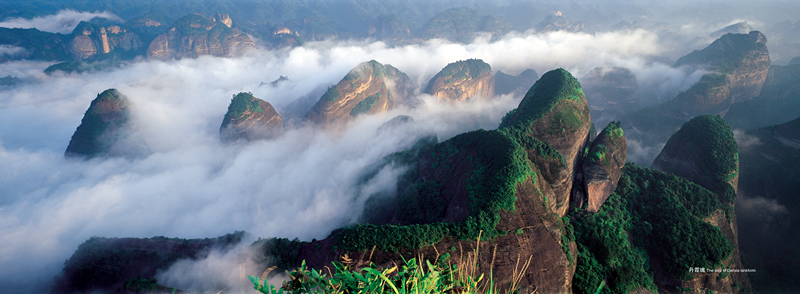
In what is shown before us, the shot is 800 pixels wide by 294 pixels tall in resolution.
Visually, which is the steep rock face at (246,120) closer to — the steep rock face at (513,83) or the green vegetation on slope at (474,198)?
the green vegetation on slope at (474,198)

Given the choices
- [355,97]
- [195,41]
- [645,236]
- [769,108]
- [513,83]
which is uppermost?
[195,41]

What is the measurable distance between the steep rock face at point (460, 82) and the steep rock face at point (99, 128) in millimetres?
81794

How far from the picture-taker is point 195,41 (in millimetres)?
132250

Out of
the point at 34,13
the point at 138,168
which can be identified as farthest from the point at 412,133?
the point at 34,13

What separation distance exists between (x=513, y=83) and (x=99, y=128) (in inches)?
4994

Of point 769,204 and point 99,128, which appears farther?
point 99,128

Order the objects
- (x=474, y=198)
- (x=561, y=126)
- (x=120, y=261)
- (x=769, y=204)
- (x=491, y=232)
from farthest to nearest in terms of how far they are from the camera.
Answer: (x=769, y=204) → (x=561, y=126) → (x=474, y=198) → (x=120, y=261) → (x=491, y=232)

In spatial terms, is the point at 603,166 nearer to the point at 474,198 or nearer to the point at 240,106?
the point at 474,198

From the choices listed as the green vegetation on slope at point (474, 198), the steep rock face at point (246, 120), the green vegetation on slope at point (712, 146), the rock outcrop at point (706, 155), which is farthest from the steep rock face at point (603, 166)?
the steep rock face at point (246, 120)

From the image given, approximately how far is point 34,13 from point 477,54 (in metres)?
216

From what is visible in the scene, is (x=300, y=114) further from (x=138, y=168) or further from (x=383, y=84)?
(x=138, y=168)

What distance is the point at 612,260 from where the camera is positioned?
95.0 ft

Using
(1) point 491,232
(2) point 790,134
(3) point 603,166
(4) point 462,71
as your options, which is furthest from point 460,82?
(1) point 491,232

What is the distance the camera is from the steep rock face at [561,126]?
108ft
